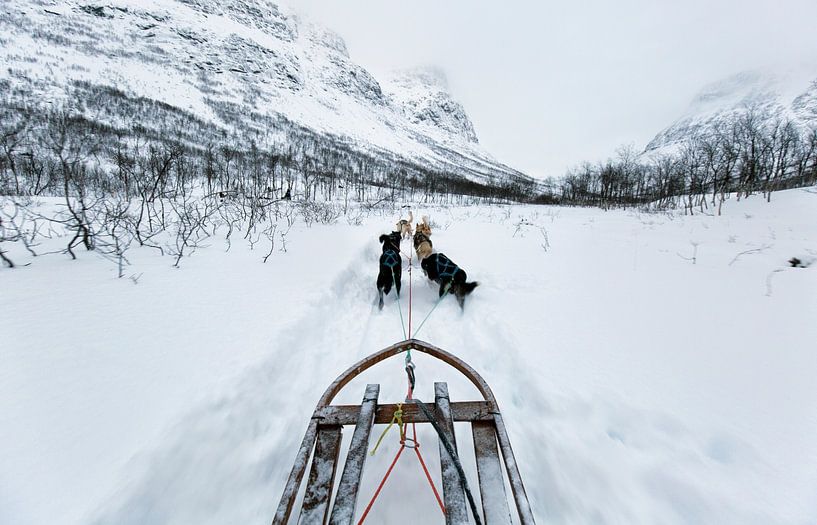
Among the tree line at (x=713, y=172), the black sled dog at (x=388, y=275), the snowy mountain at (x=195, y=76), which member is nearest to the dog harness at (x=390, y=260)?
the black sled dog at (x=388, y=275)

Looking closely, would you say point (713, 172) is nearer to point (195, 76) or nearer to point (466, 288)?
point (466, 288)

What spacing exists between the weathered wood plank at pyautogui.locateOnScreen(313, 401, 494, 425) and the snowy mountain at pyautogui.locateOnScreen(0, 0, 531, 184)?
4183cm

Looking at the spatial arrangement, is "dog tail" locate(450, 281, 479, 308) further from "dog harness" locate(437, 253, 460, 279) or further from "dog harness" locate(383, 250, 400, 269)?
"dog harness" locate(383, 250, 400, 269)

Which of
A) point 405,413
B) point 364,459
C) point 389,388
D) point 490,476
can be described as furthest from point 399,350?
point 490,476

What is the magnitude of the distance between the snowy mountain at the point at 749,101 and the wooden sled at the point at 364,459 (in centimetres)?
15236

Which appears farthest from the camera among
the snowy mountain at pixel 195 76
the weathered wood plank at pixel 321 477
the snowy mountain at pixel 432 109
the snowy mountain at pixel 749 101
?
the snowy mountain at pixel 432 109

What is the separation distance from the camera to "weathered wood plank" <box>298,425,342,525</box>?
3.52ft

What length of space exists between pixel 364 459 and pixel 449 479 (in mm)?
362

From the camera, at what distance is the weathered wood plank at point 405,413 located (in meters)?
1.46

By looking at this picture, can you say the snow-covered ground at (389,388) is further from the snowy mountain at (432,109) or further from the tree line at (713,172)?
the snowy mountain at (432,109)

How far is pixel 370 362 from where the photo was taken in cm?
189

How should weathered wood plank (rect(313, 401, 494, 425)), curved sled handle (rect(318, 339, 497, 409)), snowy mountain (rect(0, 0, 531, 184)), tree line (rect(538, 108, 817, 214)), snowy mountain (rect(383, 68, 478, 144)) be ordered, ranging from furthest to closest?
1. snowy mountain (rect(383, 68, 478, 144))
2. snowy mountain (rect(0, 0, 531, 184))
3. tree line (rect(538, 108, 817, 214))
4. curved sled handle (rect(318, 339, 497, 409))
5. weathered wood plank (rect(313, 401, 494, 425))

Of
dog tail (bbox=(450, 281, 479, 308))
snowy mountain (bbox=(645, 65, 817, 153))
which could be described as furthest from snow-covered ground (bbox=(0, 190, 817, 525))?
snowy mountain (bbox=(645, 65, 817, 153))

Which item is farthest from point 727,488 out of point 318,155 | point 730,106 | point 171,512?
point 730,106
